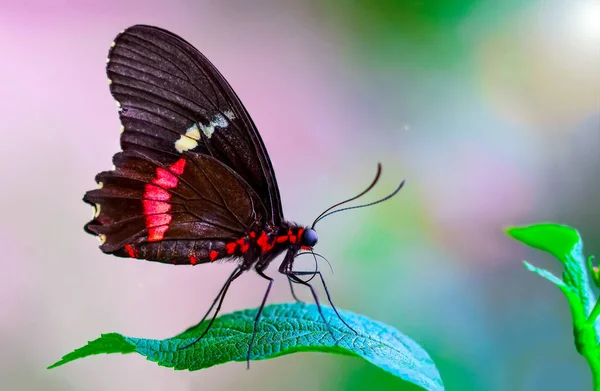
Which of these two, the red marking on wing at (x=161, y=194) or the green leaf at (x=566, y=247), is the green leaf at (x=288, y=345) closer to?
the green leaf at (x=566, y=247)

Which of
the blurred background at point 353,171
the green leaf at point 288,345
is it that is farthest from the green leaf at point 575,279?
the blurred background at point 353,171

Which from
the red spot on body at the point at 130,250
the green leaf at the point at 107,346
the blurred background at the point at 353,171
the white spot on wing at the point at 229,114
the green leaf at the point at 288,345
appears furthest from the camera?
the blurred background at the point at 353,171

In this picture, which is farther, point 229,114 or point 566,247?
point 229,114

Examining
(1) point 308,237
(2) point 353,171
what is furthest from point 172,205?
(2) point 353,171

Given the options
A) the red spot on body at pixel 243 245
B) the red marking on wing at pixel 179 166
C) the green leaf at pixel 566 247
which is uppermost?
the red marking on wing at pixel 179 166

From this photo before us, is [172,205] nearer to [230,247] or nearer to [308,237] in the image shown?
[230,247]

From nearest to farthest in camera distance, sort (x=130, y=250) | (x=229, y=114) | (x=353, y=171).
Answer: (x=130, y=250) → (x=229, y=114) → (x=353, y=171)
